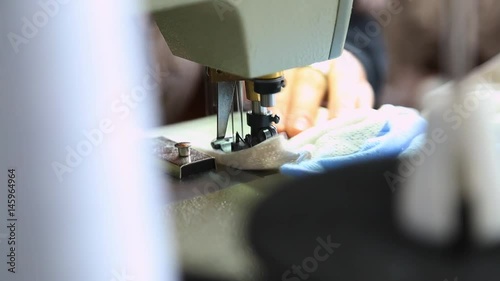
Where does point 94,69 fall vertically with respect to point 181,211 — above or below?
above

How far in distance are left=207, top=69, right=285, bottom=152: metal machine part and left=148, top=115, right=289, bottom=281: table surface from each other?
62 millimetres

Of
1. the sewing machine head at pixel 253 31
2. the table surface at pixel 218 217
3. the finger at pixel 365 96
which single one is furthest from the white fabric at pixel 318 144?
the finger at pixel 365 96

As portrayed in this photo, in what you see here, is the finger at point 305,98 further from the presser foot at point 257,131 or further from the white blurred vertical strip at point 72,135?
the white blurred vertical strip at point 72,135

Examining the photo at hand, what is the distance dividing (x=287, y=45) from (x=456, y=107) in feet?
0.78

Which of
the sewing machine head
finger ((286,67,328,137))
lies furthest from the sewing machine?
finger ((286,67,328,137))

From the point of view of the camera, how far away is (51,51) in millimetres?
426

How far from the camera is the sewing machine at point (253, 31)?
576mm

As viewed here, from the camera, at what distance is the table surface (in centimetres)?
56

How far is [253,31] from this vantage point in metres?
0.59

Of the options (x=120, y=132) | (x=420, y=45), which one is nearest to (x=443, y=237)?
(x=120, y=132)

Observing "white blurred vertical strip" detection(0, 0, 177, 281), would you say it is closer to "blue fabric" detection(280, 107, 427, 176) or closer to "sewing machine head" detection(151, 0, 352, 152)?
"sewing machine head" detection(151, 0, 352, 152)

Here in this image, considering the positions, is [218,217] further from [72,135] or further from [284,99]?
[284,99]

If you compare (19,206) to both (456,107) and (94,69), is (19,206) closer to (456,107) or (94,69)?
(94,69)

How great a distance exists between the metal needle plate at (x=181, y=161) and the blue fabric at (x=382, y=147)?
97mm
